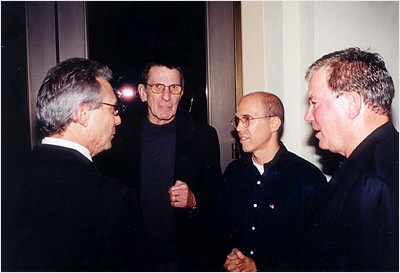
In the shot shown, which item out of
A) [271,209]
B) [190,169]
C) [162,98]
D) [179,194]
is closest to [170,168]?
[190,169]

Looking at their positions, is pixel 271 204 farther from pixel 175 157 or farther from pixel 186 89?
pixel 186 89

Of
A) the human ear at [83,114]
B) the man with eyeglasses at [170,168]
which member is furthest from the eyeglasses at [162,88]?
the human ear at [83,114]

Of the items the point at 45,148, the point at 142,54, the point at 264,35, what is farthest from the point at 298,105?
→ the point at 45,148

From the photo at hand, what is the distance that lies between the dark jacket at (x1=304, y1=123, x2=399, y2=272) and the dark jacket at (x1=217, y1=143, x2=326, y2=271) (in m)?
0.42

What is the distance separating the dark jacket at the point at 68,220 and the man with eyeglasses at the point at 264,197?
2.64ft

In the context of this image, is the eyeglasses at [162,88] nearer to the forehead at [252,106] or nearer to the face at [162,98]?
the face at [162,98]

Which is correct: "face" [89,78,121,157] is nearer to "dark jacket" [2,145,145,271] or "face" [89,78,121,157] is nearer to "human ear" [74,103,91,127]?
"human ear" [74,103,91,127]

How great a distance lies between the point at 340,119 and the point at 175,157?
1.21 m

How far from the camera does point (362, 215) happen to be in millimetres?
1139

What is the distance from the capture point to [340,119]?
A: 55.4 inches

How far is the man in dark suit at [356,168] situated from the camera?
112 centimetres

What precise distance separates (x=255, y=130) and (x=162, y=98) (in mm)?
739

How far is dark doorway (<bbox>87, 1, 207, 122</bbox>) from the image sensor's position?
2545mm

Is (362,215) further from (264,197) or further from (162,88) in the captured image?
(162,88)
